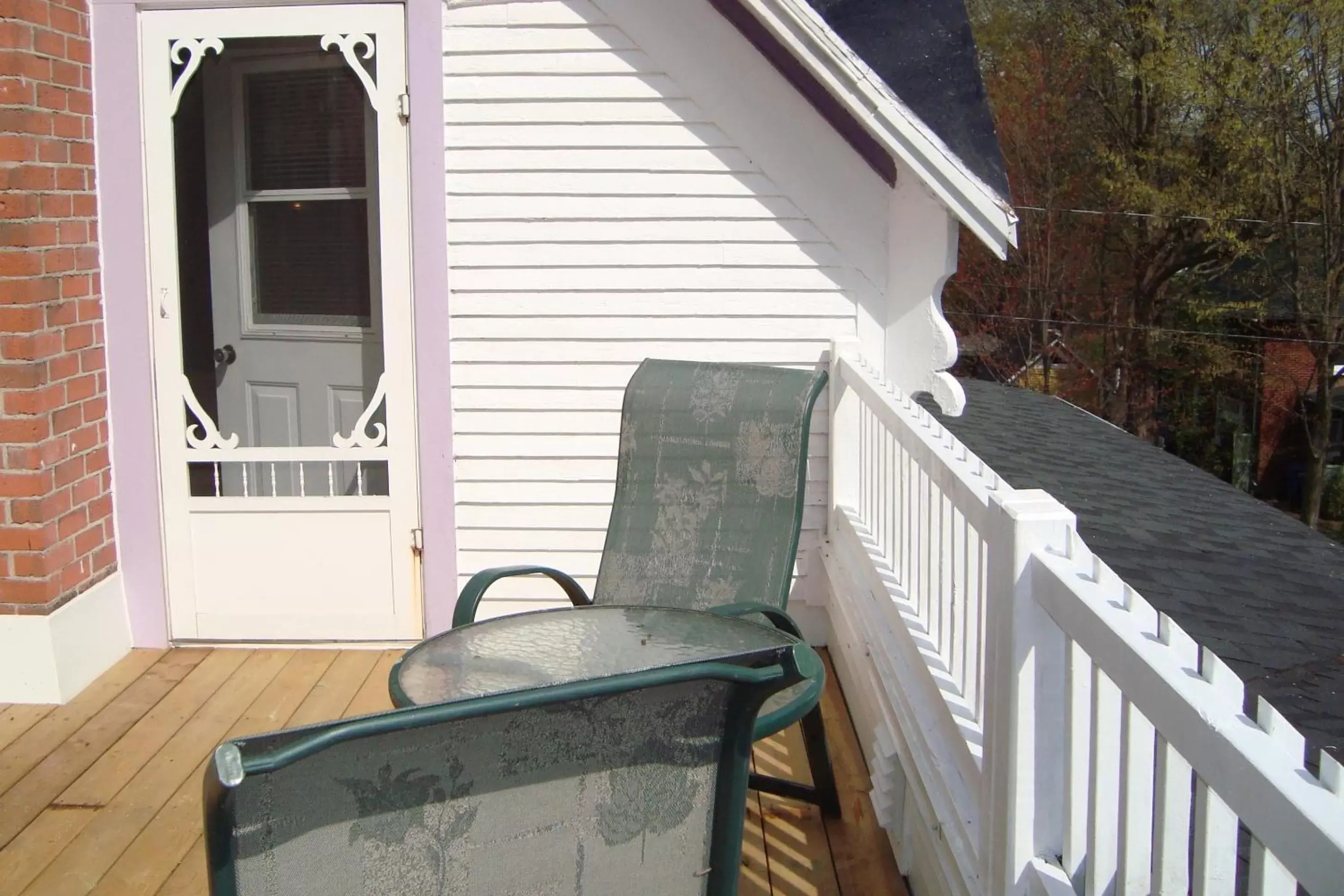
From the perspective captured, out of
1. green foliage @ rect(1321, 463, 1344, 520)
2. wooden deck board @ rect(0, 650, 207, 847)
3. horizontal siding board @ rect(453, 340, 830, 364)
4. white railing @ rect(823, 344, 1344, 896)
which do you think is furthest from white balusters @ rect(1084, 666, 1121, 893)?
green foliage @ rect(1321, 463, 1344, 520)

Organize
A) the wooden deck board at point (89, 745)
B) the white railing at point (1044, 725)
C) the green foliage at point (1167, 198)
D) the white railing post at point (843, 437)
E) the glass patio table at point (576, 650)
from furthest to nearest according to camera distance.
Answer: the green foliage at point (1167, 198), the white railing post at point (843, 437), the wooden deck board at point (89, 745), the glass patio table at point (576, 650), the white railing at point (1044, 725)

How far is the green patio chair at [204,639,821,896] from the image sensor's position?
124cm

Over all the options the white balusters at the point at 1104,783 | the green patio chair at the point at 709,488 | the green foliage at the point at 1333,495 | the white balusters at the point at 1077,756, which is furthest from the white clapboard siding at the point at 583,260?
the green foliage at the point at 1333,495

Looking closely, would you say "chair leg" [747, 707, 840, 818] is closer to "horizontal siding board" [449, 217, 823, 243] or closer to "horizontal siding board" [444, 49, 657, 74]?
"horizontal siding board" [449, 217, 823, 243]

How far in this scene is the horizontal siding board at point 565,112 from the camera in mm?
4211

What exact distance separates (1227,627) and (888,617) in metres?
1.26

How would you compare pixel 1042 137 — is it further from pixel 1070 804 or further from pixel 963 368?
pixel 1070 804

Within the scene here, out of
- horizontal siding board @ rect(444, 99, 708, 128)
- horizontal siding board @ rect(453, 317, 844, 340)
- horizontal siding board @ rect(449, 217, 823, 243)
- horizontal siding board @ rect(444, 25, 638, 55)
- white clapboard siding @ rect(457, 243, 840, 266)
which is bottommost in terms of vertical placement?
horizontal siding board @ rect(453, 317, 844, 340)

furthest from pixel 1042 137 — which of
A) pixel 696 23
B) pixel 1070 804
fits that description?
pixel 1070 804

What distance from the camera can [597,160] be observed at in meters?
4.25

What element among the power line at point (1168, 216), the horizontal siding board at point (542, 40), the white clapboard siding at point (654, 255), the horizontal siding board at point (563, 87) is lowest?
the white clapboard siding at point (654, 255)

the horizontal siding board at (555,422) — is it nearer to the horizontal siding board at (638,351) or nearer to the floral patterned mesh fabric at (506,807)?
the horizontal siding board at (638,351)

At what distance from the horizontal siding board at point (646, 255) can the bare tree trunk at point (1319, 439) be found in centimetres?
1954

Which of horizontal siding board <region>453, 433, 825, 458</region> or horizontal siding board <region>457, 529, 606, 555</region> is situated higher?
horizontal siding board <region>453, 433, 825, 458</region>
